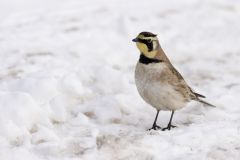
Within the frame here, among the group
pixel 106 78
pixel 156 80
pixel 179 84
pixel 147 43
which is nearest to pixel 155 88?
pixel 156 80

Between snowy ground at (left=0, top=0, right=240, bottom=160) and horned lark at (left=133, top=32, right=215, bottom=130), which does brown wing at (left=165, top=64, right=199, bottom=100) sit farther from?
snowy ground at (left=0, top=0, right=240, bottom=160)

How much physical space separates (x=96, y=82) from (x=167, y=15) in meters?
3.95

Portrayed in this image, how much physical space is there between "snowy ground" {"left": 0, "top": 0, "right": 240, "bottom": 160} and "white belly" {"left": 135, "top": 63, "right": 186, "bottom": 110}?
0.32 metres

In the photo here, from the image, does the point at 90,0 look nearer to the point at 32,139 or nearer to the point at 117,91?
the point at 117,91

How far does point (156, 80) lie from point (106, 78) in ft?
4.95

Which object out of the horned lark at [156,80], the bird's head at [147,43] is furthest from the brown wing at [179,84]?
the bird's head at [147,43]

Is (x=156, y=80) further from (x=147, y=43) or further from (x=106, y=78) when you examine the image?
(x=106, y=78)

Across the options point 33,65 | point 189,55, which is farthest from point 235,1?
point 33,65

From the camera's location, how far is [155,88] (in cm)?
690

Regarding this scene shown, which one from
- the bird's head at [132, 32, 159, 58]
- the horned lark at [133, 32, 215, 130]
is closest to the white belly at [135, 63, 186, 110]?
the horned lark at [133, 32, 215, 130]

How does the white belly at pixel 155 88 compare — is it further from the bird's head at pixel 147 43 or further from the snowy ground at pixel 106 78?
the snowy ground at pixel 106 78

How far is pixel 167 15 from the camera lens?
471 inches

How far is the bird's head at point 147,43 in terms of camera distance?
7.05m

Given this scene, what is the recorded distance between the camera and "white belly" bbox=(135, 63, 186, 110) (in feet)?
22.7
